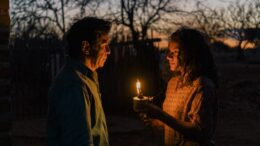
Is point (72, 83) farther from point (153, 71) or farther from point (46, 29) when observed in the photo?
point (46, 29)

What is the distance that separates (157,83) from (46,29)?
766 centimetres

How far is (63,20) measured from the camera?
17.2 meters

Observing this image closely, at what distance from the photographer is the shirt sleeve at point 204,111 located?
9.61ft

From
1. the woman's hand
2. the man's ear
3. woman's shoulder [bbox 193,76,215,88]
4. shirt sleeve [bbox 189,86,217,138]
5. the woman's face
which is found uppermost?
the man's ear

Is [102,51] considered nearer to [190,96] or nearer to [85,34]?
[85,34]

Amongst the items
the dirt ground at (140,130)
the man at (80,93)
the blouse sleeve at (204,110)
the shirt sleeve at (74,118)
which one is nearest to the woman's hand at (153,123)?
the blouse sleeve at (204,110)

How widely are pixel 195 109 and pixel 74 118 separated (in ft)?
3.42

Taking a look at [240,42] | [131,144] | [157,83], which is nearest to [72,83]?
[131,144]

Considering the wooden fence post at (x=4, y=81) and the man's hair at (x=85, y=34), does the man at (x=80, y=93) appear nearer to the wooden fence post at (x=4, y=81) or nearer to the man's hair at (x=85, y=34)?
the man's hair at (x=85, y=34)

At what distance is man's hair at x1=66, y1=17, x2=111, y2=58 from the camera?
2.38 m

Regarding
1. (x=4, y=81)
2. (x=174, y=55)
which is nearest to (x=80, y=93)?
(x=174, y=55)

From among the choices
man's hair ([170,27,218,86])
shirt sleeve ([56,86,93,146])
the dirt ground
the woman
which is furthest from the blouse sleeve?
the dirt ground

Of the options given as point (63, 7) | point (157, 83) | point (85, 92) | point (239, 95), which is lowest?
point (239, 95)

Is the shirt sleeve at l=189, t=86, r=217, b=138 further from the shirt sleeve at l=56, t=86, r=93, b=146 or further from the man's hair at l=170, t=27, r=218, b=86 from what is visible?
the shirt sleeve at l=56, t=86, r=93, b=146
